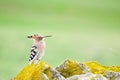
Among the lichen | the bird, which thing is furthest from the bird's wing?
the lichen

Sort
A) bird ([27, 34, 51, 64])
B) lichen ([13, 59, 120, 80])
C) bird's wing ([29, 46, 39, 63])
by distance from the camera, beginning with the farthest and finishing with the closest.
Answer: bird ([27, 34, 51, 64])
bird's wing ([29, 46, 39, 63])
lichen ([13, 59, 120, 80])

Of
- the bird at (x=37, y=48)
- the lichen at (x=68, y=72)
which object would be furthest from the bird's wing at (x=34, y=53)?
the lichen at (x=68, y=72)

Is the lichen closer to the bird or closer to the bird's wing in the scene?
the bird's wing

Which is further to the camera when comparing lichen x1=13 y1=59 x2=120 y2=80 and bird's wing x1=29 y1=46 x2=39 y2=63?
bird's wing x1=29 y1=46 x2=39 y2=63

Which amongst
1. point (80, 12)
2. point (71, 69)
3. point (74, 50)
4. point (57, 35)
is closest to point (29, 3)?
point (80, 12)

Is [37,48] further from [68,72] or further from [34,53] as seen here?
[68,72]

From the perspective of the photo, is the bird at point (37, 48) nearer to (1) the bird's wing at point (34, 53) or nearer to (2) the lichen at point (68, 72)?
(1) the bird's wing at point (34, 53)

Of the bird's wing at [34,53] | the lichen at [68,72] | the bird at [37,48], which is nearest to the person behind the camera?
the lichen at [68,72]

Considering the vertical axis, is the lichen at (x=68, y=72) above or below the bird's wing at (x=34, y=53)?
below

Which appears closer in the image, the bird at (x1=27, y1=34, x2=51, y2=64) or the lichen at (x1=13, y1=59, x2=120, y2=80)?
the lichen at (x1=13, y1=59, x2=120, y2=80)

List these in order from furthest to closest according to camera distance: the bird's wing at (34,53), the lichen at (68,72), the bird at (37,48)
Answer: the bird at (37,48) → the bird's wing at (34,53) → the lichen at (68,72)

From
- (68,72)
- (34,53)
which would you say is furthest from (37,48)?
(68,72)

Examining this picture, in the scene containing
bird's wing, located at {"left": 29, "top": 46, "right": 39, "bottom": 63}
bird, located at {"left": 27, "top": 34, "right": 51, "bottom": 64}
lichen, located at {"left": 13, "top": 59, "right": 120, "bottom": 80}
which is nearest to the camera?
lichen, located at {"left": 13, "top": 59, "right": 120, "bottom": 80}

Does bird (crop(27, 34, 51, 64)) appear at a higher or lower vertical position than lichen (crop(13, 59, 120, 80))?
higher
